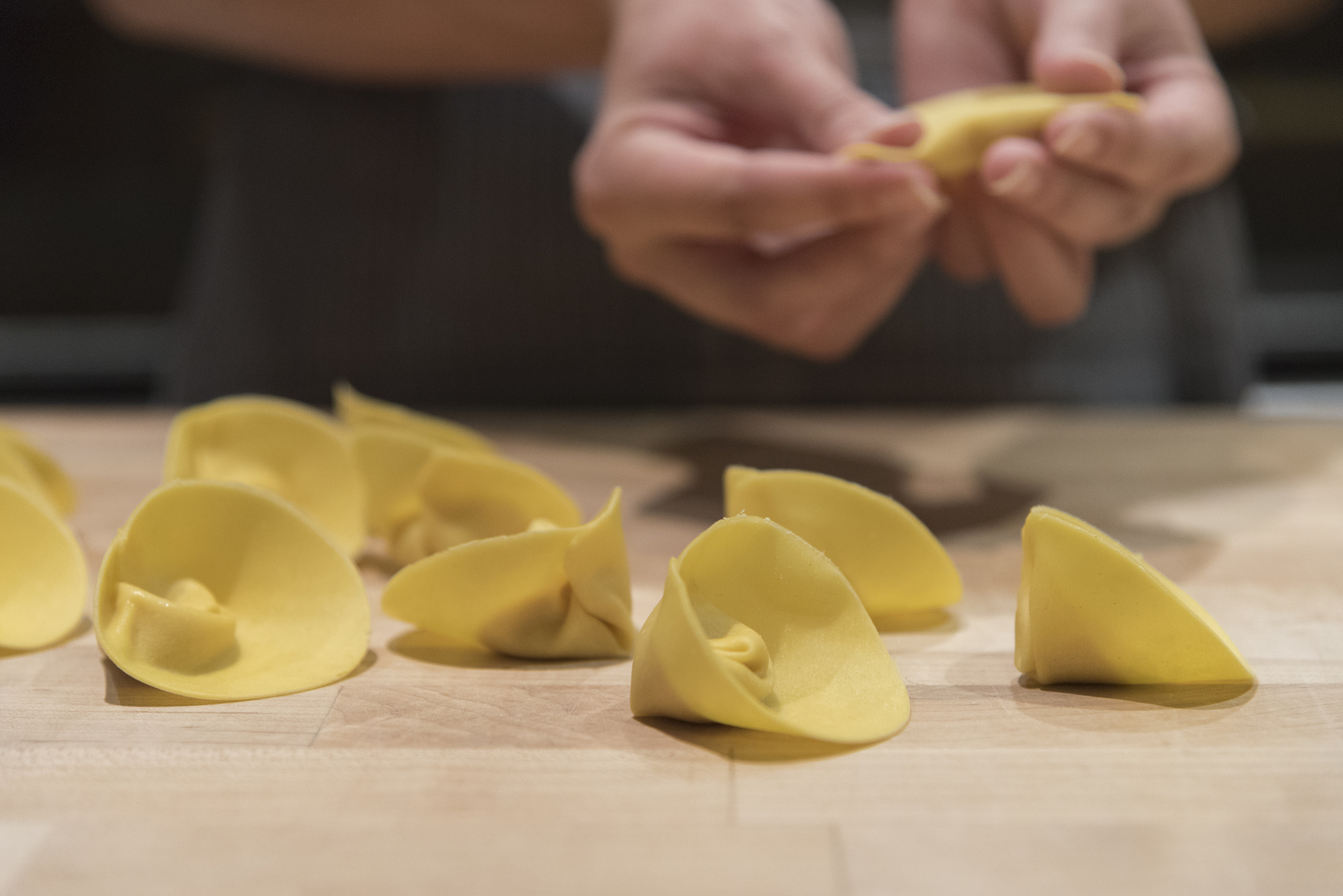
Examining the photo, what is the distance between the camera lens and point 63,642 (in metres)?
0.43

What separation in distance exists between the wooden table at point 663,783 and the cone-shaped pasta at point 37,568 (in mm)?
17

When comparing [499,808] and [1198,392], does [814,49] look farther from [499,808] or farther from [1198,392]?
[1198,392]

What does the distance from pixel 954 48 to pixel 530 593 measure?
48cm

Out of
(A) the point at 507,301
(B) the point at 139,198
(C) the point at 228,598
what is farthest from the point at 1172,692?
(B) the point at 139,198

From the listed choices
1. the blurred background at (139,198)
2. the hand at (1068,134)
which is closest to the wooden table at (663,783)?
the hand at (1068,134)

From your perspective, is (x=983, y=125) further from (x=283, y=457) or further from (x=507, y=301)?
(x=507, y=301)

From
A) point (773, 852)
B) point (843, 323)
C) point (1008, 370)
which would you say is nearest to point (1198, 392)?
point (1008, 370)

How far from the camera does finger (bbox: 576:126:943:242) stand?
511 millimetres

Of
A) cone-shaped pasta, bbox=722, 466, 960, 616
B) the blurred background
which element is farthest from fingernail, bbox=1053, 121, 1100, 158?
the blurred background

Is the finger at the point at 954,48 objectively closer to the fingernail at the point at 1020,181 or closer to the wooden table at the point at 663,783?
the fingernail at the point at 1020,181

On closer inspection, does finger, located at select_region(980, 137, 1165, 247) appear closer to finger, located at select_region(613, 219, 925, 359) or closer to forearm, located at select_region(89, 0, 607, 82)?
finger, located at select_region(613, 219, 925, 359)

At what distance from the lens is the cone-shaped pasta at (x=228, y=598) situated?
39cm

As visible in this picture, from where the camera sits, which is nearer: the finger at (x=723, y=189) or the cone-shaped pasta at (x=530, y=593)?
the cone-shaped pasta at (x=530, y=593)

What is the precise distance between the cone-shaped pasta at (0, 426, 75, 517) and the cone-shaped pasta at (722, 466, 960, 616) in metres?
0.37
